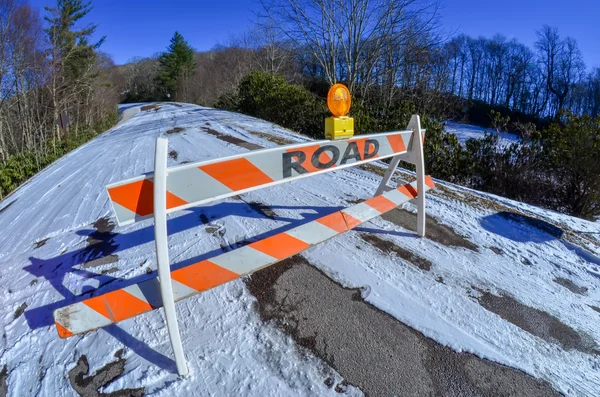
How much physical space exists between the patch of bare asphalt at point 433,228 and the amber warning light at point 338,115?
153 centimetres

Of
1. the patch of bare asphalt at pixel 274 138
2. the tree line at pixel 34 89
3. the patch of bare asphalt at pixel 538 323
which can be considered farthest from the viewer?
the tree line at pixel 34 89

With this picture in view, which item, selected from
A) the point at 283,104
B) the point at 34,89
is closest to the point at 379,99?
the point at 283,104

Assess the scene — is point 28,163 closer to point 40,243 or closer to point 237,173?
point 40,243

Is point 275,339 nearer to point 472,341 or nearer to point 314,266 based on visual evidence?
point 314,266

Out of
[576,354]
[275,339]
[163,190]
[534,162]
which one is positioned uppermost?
[163,190]

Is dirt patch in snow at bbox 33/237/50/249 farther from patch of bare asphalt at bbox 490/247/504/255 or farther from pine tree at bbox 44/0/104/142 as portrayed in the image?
pine tree at bbox 44/0/104/142

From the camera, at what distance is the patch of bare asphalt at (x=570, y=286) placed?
8.41 ft

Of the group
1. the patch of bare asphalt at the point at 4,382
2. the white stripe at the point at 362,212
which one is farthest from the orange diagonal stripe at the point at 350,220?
the patch of bare asphalt at the point at 4,382

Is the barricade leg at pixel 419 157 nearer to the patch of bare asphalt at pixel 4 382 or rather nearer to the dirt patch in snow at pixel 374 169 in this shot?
the dirt patch in snow at pixel 374 169

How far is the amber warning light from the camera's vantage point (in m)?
2.37

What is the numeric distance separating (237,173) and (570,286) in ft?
9.59

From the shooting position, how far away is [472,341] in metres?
1.99

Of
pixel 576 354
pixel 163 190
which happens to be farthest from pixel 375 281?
pixel 163 190

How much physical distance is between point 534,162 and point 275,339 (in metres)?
6.45
